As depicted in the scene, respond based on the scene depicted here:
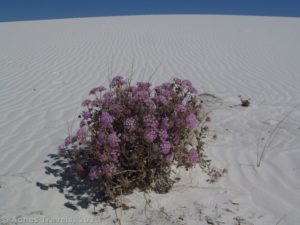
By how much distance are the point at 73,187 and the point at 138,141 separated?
79 cm

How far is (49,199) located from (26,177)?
472 millimetres

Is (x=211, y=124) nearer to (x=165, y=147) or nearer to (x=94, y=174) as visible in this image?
(x=165, y=147)

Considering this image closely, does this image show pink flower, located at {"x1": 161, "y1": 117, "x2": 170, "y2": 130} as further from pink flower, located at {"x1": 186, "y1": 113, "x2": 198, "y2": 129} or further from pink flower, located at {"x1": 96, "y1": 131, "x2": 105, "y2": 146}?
pink flower, located at {"x1": 96, "y1": 131, "x2": 105, "y2": 146}

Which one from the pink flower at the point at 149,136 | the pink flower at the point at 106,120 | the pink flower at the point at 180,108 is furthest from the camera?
the pink flower at the point at 180,108

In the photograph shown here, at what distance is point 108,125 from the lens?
3.26 metres

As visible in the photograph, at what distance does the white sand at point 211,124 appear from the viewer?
3.39m

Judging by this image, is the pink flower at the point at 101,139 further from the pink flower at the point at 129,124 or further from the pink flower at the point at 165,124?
the pink flower at the point at 165,124

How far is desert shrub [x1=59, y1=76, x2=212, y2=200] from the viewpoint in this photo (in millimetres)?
3234

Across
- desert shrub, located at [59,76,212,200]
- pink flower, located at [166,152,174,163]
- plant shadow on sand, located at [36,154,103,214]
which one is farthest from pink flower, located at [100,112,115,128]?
plant shadow on sand, located at [36,154,103,214]

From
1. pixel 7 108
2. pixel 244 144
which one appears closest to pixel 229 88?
pixel 244 144

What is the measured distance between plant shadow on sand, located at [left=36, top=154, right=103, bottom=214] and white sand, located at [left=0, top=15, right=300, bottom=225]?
8 cm

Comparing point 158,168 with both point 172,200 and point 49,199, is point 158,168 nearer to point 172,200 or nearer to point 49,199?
point 172,200

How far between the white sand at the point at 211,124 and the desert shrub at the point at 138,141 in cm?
21

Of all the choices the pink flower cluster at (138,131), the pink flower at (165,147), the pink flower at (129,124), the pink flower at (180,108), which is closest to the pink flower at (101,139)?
the pink flower cluster at (138,131)
